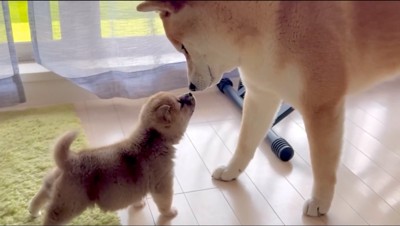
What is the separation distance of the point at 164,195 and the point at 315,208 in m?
0.43

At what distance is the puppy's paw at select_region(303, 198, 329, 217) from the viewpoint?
1344 mm

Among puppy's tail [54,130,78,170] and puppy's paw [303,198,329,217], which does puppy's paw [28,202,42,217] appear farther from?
puppy's paw [303,198,329,217]

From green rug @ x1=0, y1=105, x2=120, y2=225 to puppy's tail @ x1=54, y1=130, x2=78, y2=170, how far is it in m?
0.21

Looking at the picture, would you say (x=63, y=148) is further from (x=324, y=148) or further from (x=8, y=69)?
(x=8, y=69)

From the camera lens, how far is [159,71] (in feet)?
6.55

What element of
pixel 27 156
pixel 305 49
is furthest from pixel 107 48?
pixel 305 49

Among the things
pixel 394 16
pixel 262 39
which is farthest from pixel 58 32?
pixel 394 16

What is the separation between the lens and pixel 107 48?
185cm

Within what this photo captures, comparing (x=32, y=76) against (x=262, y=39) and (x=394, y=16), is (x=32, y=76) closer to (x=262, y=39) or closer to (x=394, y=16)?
(x=262, y=39)

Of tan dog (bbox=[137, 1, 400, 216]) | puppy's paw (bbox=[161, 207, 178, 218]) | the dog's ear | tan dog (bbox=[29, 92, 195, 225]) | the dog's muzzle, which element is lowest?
puppy's paw (bbox=[161, 207, 178, 218])

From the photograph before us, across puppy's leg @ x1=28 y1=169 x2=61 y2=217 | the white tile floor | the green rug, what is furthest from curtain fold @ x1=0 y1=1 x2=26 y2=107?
puppy's leg @ x1=28 y1=169 x2=61 y2=217

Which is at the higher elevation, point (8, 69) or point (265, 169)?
point (8, 69)

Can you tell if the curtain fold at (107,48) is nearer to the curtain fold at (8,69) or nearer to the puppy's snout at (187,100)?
the curtain fold at (8,69)

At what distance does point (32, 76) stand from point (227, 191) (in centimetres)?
94
